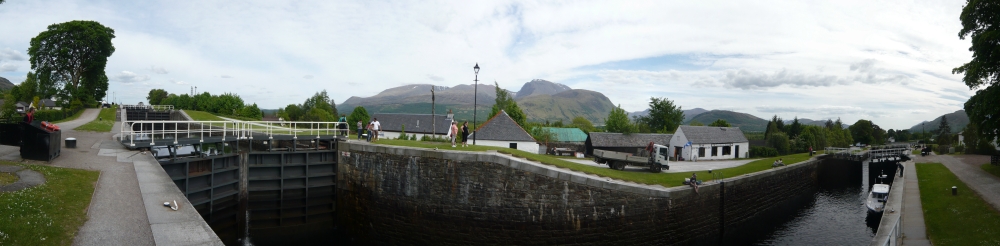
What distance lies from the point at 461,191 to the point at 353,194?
236 inches

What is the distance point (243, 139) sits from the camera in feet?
64.0

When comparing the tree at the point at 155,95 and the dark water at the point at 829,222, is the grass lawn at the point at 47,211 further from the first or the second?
the tree at the point at 155,95

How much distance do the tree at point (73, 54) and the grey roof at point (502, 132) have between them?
151 feet

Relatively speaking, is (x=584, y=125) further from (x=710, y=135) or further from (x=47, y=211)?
(x=47, y=211)

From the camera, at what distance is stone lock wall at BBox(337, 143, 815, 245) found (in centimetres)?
1673

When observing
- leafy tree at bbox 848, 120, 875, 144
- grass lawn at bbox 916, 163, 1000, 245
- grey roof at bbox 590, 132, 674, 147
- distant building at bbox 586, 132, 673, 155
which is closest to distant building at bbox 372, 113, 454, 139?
distant building at bbox 586, 132, 673, 155

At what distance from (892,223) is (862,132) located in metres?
109

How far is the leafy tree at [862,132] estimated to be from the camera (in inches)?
3932

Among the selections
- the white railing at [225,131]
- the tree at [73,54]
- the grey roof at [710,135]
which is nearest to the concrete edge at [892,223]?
the grey roof at [710,135]

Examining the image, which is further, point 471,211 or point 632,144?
point 632,144

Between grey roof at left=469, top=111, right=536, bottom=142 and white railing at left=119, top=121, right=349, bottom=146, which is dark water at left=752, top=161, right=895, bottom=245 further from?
white railing at left=119, top=121, right=349, bottom=146

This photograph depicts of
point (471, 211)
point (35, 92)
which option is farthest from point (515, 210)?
point (35, 92)

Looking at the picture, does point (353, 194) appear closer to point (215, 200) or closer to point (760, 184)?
point (215, 200)

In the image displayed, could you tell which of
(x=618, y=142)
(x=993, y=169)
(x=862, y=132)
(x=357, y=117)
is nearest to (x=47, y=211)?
(x=993, y=169)
